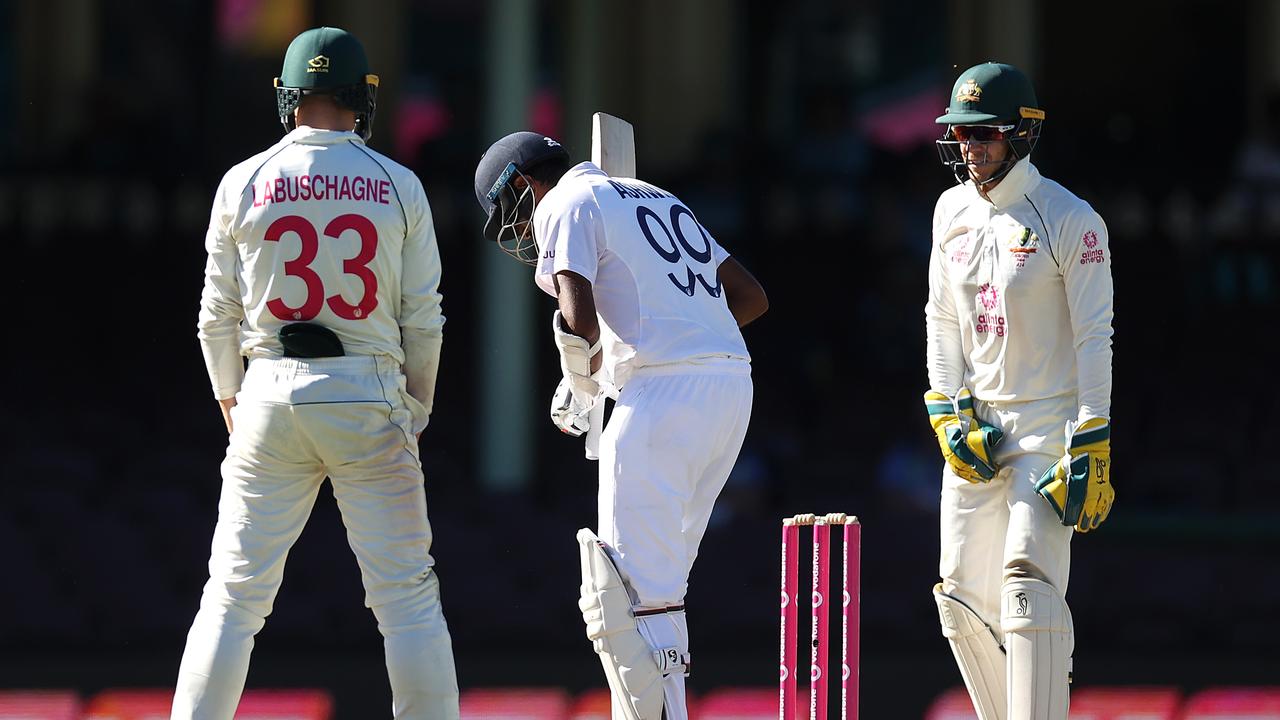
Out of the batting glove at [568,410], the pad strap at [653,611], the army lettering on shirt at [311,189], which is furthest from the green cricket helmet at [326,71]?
the pad strap at [653,611]

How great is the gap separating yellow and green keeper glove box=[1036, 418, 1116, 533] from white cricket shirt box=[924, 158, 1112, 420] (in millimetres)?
49

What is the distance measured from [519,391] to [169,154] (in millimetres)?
3630

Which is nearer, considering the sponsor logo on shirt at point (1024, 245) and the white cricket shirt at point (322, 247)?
the white cricket shirt at point (322, 247)

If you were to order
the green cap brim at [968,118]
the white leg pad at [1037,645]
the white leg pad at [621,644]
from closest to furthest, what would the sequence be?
the white leg pad at [621,644], the white leg pad at [1037,645], the green cap brim at [968,118]

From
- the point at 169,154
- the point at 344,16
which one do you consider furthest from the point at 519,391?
the point at 344,16

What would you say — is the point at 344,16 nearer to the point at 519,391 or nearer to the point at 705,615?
the point at 519,391

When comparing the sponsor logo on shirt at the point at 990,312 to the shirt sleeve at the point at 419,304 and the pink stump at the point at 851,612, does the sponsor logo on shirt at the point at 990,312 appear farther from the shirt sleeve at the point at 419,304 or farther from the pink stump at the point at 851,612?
the shirt sleeve at the point at 419,304

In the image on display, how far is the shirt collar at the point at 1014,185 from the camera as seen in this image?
4.59 m

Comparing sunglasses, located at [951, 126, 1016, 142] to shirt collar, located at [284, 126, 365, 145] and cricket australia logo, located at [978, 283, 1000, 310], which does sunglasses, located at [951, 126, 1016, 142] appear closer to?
cricket australia logo, located at [978, 283, 1000, 310]

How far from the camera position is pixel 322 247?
4324mm

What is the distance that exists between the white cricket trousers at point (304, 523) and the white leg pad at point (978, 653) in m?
1.18

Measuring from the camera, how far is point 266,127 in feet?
43.5

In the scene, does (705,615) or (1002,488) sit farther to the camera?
(705,615)

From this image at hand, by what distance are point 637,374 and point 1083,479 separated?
1.02 m
